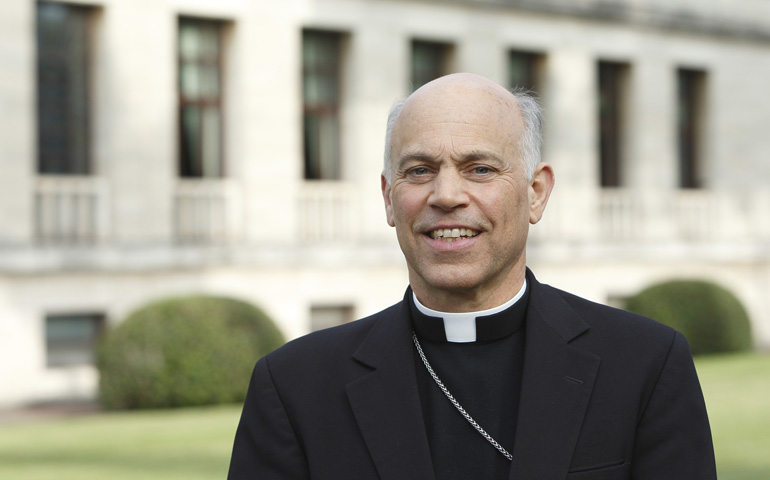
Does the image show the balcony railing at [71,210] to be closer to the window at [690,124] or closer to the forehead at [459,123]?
the window at [690,124]

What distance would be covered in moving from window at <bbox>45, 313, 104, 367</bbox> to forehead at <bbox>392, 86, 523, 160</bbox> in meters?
15.4

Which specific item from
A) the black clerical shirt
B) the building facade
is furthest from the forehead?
the building facade

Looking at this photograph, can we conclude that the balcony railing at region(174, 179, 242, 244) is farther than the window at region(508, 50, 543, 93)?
No

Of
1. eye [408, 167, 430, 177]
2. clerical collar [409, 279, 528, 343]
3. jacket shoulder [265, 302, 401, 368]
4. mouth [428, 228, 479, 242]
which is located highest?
eye [408, 167, 430, 177]

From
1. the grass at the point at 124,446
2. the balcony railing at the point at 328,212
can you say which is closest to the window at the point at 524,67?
the balcony railing at the point at 328,212

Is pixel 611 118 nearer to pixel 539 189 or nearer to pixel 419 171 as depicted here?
pixel 539 189

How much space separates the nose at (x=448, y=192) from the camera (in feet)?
9.62

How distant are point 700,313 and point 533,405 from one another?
1969 cm

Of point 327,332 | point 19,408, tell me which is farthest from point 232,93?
point 327,332

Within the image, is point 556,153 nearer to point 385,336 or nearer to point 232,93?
point 232,93

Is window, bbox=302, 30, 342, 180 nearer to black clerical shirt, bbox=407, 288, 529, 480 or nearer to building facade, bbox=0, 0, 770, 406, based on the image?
building facade, bbox=0, 0, 770, 406

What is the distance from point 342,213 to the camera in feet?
68.9

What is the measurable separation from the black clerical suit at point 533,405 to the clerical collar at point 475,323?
0.04m

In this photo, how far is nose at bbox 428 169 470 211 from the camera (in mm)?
2932
